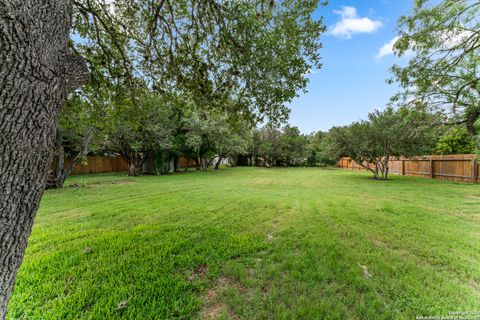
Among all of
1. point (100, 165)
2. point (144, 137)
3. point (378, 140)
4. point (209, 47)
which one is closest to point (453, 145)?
point (378, 140)

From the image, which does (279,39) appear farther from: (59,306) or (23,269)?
(23,269)

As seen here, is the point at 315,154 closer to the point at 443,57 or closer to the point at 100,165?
the point at 443,57

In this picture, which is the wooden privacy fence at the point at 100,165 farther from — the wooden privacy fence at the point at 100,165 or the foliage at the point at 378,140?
the foliage at the point at 378,140

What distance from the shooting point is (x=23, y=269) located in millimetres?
2232

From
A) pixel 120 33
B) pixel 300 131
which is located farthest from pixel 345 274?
pixel 300 131

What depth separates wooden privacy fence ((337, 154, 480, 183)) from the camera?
32.3 feet

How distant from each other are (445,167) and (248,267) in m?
14.6

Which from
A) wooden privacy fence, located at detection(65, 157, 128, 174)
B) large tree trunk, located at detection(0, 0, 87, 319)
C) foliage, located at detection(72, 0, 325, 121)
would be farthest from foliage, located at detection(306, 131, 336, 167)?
large tree trunk, located at detection(0, 0, 87, 319)

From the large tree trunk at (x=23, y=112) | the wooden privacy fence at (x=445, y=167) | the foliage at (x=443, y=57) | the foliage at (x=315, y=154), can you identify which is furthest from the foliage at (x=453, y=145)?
the large tree trunk at (x=23, y=112)

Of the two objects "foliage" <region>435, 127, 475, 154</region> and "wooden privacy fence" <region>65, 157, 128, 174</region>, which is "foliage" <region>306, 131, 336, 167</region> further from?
"wooden privacy fence" <region>65, 157, 128, 174</region>

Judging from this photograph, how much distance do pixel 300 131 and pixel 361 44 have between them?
23.4 m

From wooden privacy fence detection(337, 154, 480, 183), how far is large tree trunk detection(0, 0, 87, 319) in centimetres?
1405

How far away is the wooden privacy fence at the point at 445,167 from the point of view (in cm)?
985

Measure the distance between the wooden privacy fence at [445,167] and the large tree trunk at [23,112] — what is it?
46.1 feet
